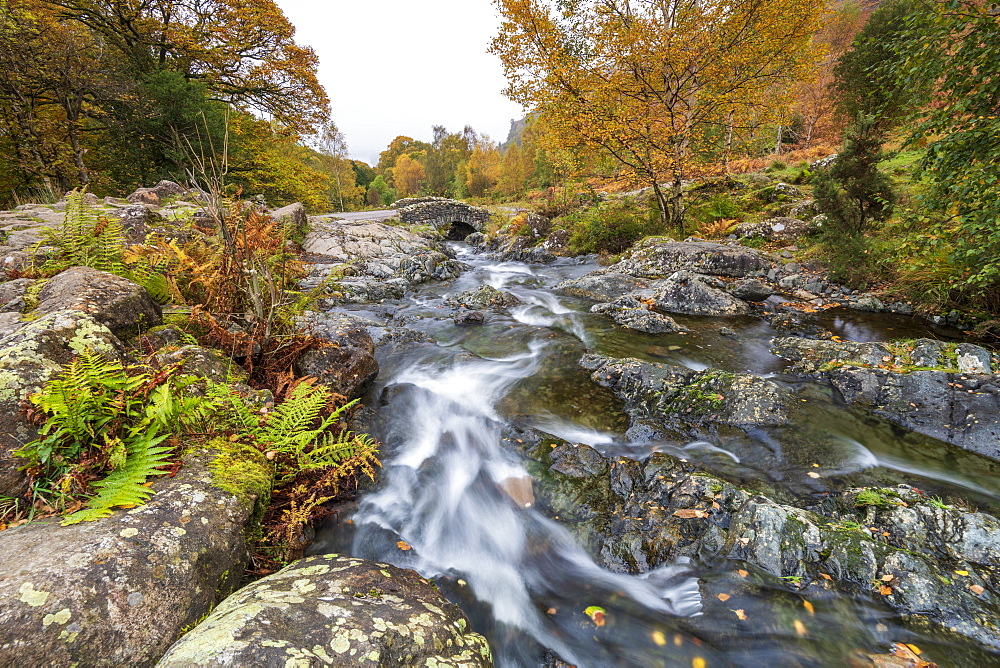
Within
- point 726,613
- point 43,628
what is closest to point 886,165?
point 726,613

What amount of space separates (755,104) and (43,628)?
17.0 meters

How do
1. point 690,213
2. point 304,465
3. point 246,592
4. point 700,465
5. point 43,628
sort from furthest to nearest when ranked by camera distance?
1. point 690,213
2. point 700,465
3. point 304,465
4. point 246,592
5. point 43,628

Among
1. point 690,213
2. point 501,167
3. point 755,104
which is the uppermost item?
point 501,167

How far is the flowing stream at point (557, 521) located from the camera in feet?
9.52

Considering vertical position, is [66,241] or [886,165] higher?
[886,165]

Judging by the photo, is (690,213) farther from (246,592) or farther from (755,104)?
(246,592)

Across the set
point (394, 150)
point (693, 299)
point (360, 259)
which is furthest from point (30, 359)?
point (394, 150)

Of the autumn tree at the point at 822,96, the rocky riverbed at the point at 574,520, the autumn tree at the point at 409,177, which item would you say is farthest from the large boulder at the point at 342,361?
the autumn tree at the point at 409,177

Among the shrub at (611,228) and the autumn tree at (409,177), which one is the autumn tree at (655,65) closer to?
the shrub at (611,228)

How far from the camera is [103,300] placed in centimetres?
409

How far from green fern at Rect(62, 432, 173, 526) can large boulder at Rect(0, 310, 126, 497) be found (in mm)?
518

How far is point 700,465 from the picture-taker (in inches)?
171

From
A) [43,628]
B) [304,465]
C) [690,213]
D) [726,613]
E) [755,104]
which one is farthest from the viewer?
[690,213]

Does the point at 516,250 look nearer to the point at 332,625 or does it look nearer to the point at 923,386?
the point at 923,386
